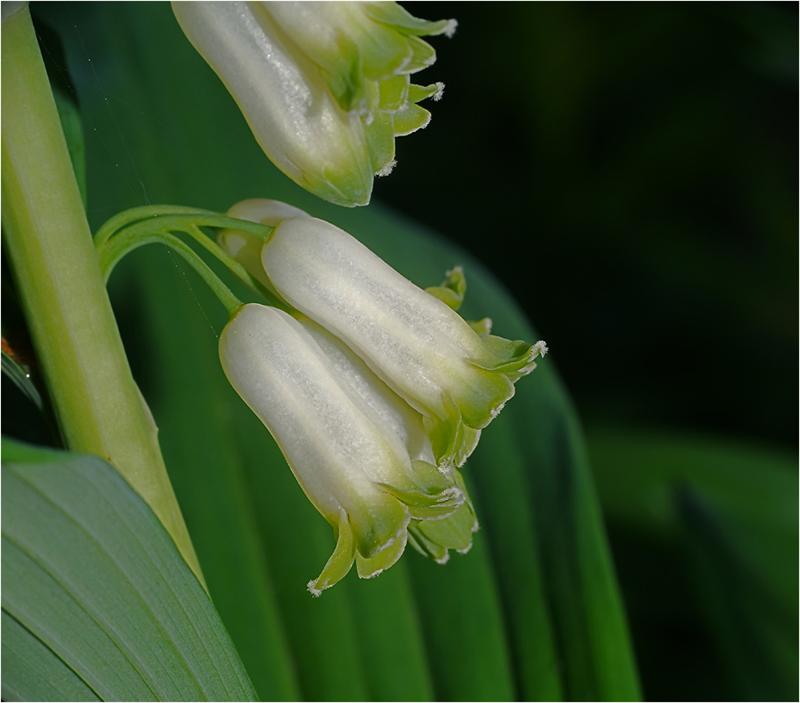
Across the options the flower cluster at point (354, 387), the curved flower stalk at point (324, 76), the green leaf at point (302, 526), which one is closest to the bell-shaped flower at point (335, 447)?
the flower cluster at point (354, 387)

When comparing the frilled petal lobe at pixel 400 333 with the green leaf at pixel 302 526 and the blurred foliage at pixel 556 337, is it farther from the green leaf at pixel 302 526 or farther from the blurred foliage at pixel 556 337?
the green leaf at pixel 302 526

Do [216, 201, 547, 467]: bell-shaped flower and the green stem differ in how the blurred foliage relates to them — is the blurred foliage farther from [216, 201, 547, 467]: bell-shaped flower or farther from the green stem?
[216, 201, 547, 467]: bell-shaped flower

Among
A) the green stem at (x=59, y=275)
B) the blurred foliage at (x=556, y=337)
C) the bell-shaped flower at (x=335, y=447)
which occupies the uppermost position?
the green stem at (x=59, y=275)

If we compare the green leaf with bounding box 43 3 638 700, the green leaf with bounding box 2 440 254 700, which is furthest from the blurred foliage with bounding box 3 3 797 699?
the green leaf with bounding box 2 440 254 700

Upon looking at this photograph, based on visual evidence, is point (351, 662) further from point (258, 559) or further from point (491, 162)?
point (491, 162)

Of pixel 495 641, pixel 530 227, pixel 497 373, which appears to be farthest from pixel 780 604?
pixel 530 227

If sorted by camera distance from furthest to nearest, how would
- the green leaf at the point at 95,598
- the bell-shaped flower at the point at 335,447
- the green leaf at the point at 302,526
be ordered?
the green leaf at the point at 302,526 → the bell-shaped flower at the point at 335,447 → the green leaf at the point at 95,598
